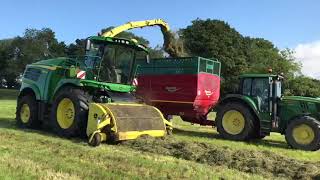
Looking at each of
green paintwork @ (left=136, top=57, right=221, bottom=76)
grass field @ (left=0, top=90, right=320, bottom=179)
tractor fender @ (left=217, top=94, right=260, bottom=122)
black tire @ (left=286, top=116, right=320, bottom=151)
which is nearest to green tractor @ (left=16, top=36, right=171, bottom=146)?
grass field @ (left=0, top=90, right=320, bottom=179)

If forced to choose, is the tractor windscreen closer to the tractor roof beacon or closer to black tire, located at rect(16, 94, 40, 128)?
the tractor roof beacon

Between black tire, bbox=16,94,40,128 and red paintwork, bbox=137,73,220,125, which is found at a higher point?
red paintwork, bbox=137,73,220,125

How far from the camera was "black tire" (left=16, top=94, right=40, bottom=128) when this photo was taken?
15.2 metres

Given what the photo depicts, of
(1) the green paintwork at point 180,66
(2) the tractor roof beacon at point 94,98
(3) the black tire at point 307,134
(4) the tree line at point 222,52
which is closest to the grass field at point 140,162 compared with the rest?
(2) the tractor roof beacon at point 94,98

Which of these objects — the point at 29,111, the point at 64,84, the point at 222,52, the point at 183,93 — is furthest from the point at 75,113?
the point at 222,52

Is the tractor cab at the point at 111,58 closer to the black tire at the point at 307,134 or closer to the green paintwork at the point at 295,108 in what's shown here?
the green paintwork at the point at 295,108

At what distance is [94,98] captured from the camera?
1367cm

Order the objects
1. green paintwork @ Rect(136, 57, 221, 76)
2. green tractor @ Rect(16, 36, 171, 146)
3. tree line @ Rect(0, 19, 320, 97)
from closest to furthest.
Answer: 1. green tractor @ Rect(16, 36, 171, 146)
2. green paintwork @ Rect(136, 57, 221, 76)
3. tree line @ Rect(0, 19, 320, 97)

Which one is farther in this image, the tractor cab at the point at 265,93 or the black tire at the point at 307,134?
the tractor cab at the point at 265,93

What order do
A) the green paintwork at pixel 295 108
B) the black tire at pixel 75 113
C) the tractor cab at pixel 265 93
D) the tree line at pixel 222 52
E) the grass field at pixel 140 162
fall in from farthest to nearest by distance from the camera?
the tree line at pixel 222 52
the tractor cab at pixel 265 93
the green paintwork at pixel 295 108
the black tire at pixel 75 113
the grass field at pixel 140 162

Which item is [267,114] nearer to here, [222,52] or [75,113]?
[75,113]

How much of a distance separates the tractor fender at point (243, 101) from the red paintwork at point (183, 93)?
0.81 meters

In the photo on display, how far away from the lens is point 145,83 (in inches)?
703

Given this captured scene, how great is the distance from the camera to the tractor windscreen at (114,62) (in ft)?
45.0
